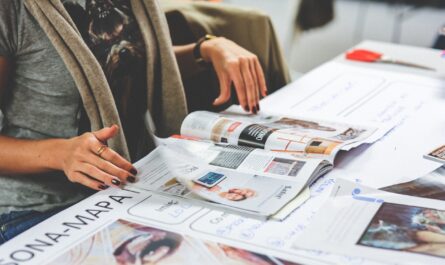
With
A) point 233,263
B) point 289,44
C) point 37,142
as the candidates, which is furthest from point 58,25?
point 289,44

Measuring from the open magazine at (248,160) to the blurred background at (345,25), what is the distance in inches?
58.3

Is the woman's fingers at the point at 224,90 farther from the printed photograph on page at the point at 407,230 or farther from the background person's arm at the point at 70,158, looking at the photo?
the printed photograph on page at the point at 407,230

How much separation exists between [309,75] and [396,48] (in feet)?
1.05

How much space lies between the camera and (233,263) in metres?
0.64

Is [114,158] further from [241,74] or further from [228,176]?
[241,74]

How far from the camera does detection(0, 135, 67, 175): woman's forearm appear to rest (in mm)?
904

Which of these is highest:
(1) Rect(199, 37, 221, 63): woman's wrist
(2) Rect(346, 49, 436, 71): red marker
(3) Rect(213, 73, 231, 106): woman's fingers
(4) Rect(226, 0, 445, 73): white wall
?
(1) Rect(199, 37, 221, 63): woman's wrist

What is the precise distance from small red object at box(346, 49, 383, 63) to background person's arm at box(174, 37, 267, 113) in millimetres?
355

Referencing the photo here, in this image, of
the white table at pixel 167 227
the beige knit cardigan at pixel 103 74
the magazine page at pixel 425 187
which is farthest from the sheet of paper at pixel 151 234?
the beige knit cardigan at pixel 103 74

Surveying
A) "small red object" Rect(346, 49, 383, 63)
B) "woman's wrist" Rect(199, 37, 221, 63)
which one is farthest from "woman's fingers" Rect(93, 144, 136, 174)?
"small red object" Rect(346, 49, 383, 63)

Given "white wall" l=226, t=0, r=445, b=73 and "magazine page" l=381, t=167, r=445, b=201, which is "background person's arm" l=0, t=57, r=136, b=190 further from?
"white wall" l=226, t=0, r=445, b=73

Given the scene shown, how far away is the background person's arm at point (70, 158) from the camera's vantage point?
2.68ft

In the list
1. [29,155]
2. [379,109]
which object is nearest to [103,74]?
[29,155]

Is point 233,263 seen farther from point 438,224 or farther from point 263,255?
point 438,224
